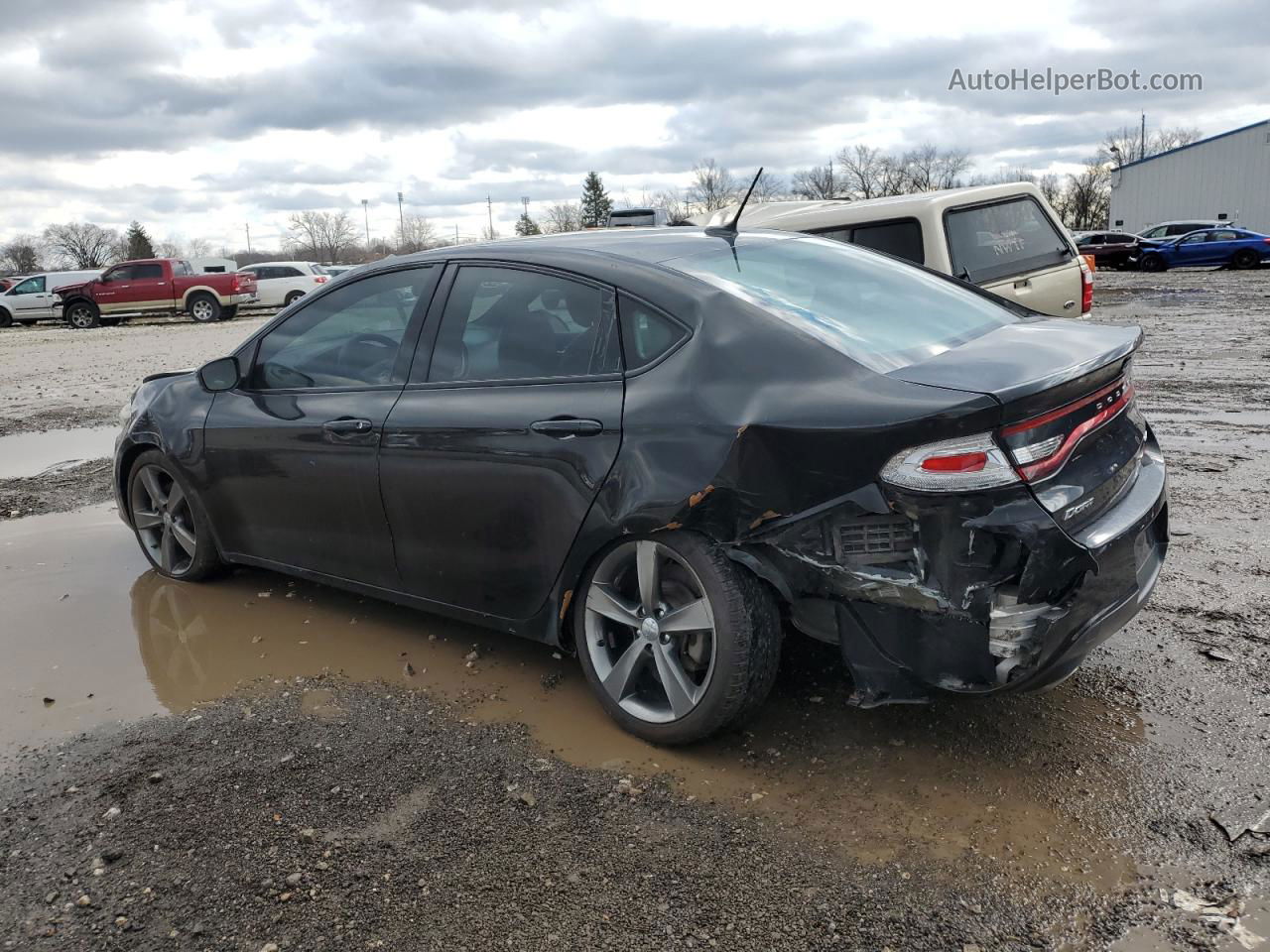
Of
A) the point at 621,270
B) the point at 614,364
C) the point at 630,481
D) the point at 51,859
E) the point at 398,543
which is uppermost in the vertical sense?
the point at 621,270

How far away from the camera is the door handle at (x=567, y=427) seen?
125 inches

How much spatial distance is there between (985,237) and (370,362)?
5221 mm

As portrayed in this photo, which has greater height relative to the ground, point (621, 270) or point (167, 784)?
point (621, 270)

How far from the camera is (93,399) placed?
11.5m

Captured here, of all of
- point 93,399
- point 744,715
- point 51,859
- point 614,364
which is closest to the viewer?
point 51,859

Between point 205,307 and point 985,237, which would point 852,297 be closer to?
point 985,237

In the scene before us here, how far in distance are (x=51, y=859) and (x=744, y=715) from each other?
1.91 meters

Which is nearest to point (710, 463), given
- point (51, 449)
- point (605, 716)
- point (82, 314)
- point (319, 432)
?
point (605, 716)

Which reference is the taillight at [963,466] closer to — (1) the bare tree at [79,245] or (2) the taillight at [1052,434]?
(2) the taillight at [1052,434]

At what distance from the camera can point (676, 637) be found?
3123 mm

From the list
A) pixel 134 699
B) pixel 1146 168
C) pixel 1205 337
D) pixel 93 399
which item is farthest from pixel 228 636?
pixel 1146 168

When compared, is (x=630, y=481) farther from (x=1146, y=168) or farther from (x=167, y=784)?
(x=1146, y=168)

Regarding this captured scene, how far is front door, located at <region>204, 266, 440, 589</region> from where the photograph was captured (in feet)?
12.7

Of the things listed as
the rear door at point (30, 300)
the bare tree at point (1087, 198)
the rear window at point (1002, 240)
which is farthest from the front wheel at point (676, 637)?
the bare tree at point (1087, 198)
